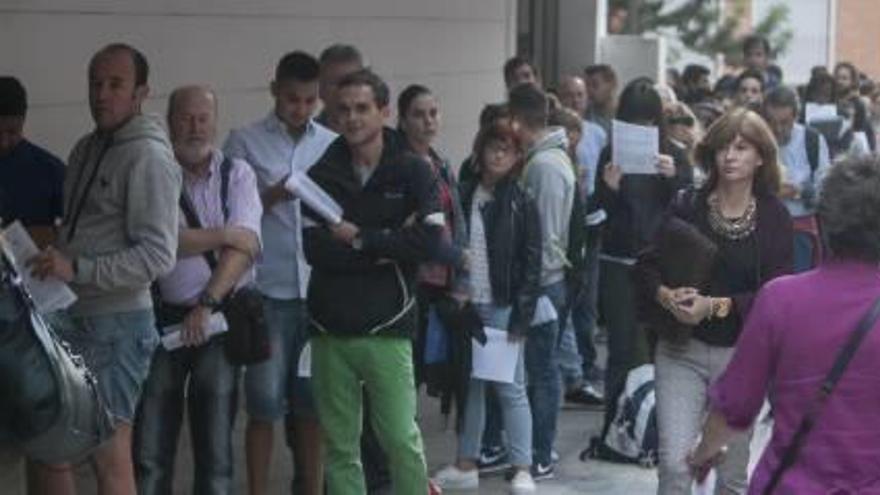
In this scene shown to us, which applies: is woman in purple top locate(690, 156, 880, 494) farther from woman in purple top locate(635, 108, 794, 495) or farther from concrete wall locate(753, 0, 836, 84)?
concrete wall locate(753, 0, 836, 84)

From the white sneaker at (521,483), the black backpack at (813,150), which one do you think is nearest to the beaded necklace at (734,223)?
the white sneaker at (521,483)

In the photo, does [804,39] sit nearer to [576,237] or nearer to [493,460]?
[576,237]

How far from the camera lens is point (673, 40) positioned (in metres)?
60.2

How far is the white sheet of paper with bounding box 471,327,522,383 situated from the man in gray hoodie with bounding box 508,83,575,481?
0.34m

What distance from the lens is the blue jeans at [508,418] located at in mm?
8703

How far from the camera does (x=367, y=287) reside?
22.7 feet

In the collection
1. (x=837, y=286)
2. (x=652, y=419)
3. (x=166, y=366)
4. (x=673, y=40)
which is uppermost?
(x=837, y=286)

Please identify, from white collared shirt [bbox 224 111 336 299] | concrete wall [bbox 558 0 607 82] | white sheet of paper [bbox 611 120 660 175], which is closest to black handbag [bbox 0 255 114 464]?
white collared shirt [bbox 224 111 336 299]

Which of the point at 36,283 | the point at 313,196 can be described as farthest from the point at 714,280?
the point at 36,283

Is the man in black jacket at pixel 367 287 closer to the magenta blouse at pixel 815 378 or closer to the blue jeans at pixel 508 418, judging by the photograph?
the blue jeans at pixel 508 418

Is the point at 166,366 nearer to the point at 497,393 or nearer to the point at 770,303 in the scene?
the point at 497,393

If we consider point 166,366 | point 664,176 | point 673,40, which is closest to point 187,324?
point 166,366

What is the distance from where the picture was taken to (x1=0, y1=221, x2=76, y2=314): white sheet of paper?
19.9 feet

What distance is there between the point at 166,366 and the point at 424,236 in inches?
44.3
